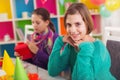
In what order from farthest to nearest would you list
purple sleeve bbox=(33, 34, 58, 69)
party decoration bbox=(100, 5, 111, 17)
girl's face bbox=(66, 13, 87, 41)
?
party decoration bbox=(100, 5, 111, 17)
purple sleeve bbox=(33, 34, 58, 69)
girl's face bbox=(66, 13, 87, 41)

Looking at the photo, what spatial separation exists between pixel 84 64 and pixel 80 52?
9 cm

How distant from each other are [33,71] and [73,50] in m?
0.32

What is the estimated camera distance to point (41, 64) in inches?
75.3

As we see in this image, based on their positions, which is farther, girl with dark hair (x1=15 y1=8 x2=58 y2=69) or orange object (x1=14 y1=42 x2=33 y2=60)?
girl with dark hair (x1=15 y1=8 x2=58 y2=69)

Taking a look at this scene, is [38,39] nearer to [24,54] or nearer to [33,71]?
[24,54]

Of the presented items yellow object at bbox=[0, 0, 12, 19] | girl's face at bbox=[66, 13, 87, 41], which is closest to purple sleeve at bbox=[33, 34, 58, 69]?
girl's face at bbox=[66, 13, 87, 41]

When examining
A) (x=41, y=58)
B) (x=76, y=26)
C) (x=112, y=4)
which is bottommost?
(x=41, y=58)

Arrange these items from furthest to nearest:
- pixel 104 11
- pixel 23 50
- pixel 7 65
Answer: pixel 104 11, pixel 23 50, pixel 7 65

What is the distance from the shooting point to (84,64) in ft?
4.32

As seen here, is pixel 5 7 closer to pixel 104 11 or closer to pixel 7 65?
pixel 104 11

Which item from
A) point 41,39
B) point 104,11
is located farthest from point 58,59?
point 104,11

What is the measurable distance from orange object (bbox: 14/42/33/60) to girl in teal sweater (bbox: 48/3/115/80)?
34 centimetres

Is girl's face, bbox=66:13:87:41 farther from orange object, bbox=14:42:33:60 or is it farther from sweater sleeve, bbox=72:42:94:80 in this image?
orange object, bbox=14:42:33:60

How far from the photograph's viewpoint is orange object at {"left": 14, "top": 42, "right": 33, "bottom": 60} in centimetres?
175
